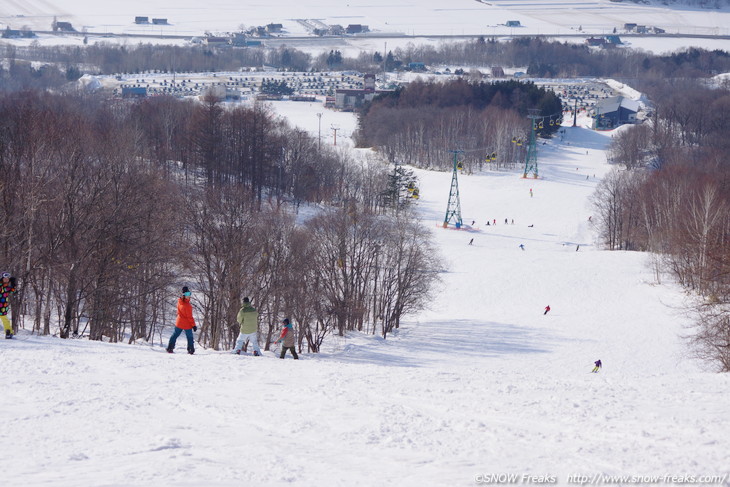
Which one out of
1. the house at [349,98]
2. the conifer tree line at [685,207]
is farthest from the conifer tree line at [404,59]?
the conifer tree line at [685,207]

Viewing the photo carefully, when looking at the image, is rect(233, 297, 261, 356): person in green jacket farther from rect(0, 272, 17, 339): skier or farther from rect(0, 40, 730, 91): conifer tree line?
rect(0, 40, 730, 91): conifer tree line

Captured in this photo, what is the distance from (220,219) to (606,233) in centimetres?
3200

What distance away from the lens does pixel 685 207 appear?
41.9 metres

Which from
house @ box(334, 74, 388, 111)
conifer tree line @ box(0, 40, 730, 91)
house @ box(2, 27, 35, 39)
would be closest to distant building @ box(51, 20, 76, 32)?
house @ box(2, 27, 35, 39)

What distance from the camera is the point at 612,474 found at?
23.3 ft

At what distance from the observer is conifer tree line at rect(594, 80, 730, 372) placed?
21047mm

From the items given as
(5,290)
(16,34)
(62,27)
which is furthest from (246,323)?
(62,27)

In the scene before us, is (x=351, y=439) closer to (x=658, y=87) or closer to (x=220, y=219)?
(x=220, y=219)

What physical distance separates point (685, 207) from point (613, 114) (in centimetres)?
6608

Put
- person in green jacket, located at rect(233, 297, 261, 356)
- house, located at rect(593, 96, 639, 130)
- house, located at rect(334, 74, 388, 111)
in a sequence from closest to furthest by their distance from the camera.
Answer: person in green jacket, located at rect(233, 297, 261, 356)
house, located at rect(593, 96, 639, 130)
house, located at rect(334, 74, 388, 111)

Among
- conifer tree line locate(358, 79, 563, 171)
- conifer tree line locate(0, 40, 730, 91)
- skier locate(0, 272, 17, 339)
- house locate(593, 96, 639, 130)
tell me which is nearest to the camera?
skier locate(0, 272, 17, 339)

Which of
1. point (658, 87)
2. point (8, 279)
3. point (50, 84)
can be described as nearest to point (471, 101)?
point (658, 87)

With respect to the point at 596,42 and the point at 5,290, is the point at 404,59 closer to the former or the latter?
the point at 596,42

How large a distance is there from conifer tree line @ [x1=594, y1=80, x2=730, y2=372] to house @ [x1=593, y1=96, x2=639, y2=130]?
33.1ft
